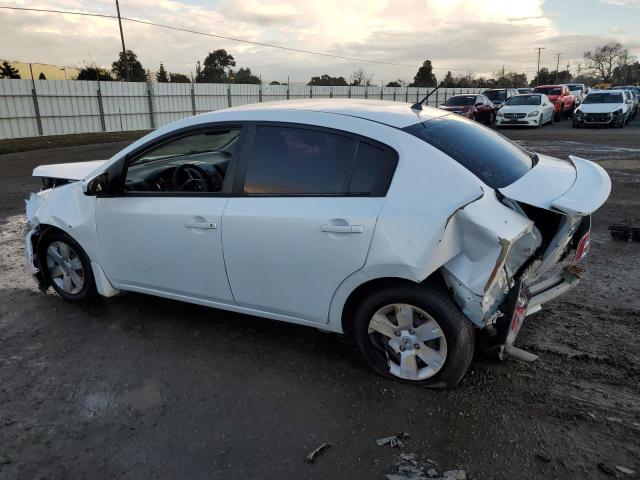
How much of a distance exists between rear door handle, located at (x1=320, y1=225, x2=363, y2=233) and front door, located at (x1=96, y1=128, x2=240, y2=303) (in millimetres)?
816

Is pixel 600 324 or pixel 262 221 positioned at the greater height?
pixel 262 221

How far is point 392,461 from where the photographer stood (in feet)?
8.69

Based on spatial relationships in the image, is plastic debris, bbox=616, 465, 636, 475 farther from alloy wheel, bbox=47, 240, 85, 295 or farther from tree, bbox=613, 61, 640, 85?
tree, bbox=613, 61, 640, 85

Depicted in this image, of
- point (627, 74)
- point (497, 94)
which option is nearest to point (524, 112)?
point (497, 94)

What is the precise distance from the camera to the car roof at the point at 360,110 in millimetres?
3412

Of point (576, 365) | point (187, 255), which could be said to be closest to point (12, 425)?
point (187, 255)

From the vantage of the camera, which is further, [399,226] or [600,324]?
[600,324]

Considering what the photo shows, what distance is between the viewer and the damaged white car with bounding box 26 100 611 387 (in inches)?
117

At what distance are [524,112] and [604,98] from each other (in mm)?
4091

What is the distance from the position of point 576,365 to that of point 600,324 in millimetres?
751

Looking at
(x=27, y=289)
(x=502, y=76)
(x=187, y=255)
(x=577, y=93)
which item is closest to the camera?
(x=187, y=255)

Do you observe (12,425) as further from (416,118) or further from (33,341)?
(416,118)

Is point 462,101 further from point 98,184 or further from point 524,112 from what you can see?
point 98,184

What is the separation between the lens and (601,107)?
22453mm
